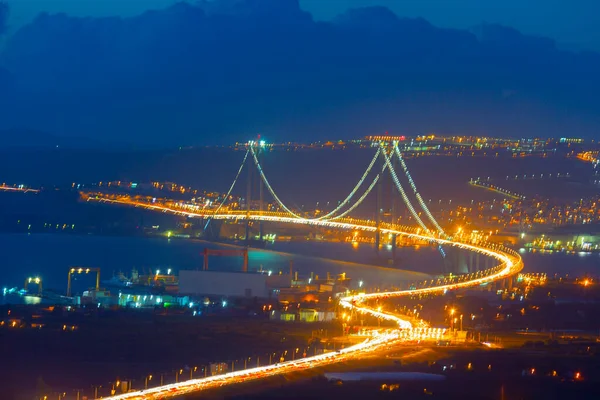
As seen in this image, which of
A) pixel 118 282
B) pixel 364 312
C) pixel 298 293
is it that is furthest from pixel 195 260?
pixel 364 312

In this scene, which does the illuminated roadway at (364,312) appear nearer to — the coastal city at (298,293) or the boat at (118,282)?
the coastal city at (298,293)

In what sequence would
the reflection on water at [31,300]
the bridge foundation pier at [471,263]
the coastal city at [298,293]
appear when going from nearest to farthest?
the coastal city at [298,293]
the reflection on water at [31,300]
the bridge foundation pier at [471,263]

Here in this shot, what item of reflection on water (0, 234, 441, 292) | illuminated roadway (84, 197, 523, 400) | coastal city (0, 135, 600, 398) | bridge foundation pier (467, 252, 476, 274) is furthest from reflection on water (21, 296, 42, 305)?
bridge foundation pier (467, 252, 476, 274)

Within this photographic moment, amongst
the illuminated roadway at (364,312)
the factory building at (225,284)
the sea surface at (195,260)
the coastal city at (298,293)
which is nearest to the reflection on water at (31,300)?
the coastal city at (298,293)

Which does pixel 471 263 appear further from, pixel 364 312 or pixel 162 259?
pixel 364 312

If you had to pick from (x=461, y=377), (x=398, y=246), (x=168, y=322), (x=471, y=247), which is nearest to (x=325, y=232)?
(x=398, y=246)

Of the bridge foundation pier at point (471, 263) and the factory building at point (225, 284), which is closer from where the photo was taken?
the factory building at point (225, 284)

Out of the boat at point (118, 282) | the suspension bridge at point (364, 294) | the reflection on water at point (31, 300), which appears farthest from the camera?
the boat at point (118, 282)
